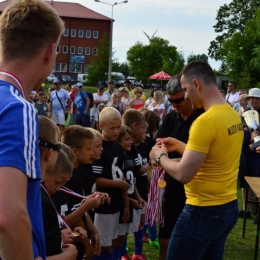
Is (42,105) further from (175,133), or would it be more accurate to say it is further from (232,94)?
(175,133)

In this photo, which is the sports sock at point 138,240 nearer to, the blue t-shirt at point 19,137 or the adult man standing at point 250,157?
the adult man standing at point 250,157

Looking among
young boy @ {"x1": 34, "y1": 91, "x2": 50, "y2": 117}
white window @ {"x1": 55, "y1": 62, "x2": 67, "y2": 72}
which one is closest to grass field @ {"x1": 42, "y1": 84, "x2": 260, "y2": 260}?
young boy @ {"x1": 34, "y1": 91, "x2": 50, "y2": 117}

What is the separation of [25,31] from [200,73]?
6.57 ft

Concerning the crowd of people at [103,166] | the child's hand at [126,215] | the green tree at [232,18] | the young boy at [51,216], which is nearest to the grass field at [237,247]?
the crowd of people at [103,166]

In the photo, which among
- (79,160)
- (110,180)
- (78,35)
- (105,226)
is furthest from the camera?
(78,35)

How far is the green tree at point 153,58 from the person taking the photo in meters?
66.3

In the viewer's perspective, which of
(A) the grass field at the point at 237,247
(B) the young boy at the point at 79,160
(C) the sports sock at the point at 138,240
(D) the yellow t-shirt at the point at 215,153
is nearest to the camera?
(D) the yellow t-shirt at the point at 215,153

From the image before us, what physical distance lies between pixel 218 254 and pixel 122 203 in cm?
142

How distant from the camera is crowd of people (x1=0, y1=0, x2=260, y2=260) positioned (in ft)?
5.37

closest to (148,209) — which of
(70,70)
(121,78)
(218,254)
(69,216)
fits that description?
(218,254)

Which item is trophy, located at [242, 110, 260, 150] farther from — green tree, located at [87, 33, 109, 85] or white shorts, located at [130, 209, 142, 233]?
green tree, located at [87, 33, 109, 85]

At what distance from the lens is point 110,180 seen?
4.68 metres

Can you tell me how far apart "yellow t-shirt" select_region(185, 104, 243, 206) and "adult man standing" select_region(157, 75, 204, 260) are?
28.1 inches

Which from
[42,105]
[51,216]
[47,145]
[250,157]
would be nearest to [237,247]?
[250,157]
